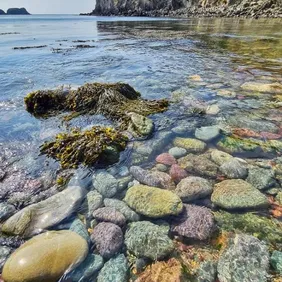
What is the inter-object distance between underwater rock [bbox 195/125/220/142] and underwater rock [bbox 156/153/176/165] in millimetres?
817

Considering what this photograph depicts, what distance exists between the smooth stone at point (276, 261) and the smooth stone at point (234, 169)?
46.3 inches

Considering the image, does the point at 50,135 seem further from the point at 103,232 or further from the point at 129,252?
the point at 129,252

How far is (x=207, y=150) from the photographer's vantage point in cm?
391

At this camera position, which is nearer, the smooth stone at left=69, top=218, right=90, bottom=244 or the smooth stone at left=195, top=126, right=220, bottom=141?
the smooth stone at left=69, top=218, right=90, bottom=244

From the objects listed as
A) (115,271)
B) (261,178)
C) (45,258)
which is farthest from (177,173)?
(45,258)

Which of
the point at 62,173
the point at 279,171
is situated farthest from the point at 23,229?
the point at 279,171

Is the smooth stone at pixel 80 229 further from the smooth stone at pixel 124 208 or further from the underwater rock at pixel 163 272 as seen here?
the underwater rock at pixel 163 272

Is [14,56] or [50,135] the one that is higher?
[50,135]

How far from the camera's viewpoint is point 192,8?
7831 centimetres

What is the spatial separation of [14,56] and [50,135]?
11411mm

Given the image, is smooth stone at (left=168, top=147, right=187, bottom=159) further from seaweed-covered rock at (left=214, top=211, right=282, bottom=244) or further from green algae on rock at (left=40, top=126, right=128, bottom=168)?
seaweed-covered rock at (left=214, top=211, right=282, bottom=244)

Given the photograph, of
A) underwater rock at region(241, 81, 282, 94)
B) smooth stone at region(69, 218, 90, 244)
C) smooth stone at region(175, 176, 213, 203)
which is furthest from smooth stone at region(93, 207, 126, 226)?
underwater rock at region(241, 81, 282, 94)

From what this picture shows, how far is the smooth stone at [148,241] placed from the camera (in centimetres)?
227

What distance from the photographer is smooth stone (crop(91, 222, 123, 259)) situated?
7.56 feet
